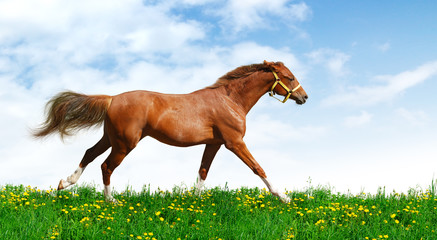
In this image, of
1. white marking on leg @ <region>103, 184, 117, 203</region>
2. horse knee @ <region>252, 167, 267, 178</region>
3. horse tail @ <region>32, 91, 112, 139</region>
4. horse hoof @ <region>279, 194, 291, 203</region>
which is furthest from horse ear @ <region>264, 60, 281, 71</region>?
white marking on leg @ <region>103, 184, 117, 203</region>

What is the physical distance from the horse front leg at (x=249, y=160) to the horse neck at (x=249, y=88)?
751 millimetres

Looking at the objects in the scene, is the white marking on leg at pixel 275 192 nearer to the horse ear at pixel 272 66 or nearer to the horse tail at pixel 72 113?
the horse ear at pixel 272 66

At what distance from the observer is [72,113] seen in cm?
780

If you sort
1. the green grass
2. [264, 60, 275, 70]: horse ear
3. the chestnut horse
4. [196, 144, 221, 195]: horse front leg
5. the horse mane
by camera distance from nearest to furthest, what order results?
the green grass
the chestnut horse
[264, 60, 275, 70]: horse ear
the horse mane
[196, 144, 221, 195]: horse front leg

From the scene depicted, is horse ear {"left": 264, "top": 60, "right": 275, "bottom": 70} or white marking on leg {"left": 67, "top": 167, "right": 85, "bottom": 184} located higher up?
horse ear {"left": 264, "top": 60, "right": 275, "bottom": 70}

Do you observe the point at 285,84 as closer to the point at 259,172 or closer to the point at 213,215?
the point at 259,172

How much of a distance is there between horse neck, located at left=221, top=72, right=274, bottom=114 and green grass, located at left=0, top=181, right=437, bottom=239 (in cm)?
171

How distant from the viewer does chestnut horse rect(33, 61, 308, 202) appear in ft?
24.3


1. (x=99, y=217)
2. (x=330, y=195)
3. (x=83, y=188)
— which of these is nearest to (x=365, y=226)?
(x=330, y=195)

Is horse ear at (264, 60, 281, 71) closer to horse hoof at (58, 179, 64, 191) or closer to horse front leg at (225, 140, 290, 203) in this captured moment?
horse front leg at (225, 140, 290, 203)

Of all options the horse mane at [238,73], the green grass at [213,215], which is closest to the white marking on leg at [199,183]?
the green grass at [213,215]

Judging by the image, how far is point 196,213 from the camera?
6.73 metres

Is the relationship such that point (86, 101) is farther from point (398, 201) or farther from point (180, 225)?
point (398, 201)

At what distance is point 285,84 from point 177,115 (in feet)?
7.05
